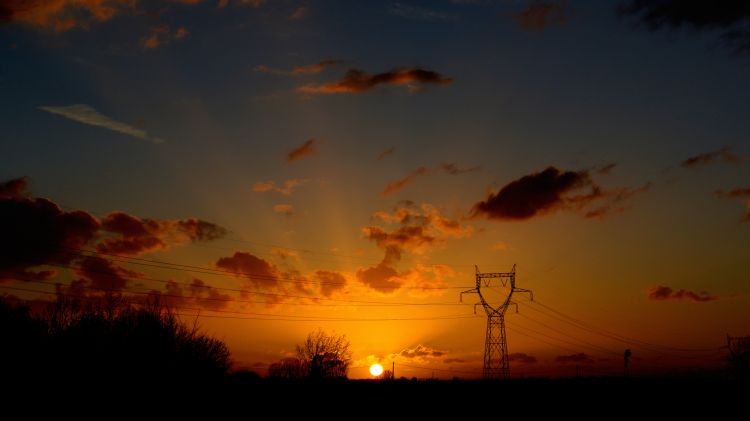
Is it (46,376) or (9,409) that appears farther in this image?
(46,376)

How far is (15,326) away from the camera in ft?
222

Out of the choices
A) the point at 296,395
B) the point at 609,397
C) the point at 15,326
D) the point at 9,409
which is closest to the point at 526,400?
the point at 609,397

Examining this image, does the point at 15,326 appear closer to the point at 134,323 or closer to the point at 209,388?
the point at 134,323

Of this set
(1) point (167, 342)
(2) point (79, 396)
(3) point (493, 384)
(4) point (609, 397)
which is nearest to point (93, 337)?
(1) point (167, 342)

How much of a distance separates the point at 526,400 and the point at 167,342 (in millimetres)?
36647

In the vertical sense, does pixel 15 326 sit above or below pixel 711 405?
above

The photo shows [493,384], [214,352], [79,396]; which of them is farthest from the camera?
[214,352]

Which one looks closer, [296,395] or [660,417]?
[660,417]

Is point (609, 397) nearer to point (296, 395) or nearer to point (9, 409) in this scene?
point (296, 395)

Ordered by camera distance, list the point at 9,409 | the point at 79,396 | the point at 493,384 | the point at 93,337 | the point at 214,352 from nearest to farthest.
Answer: the point at 9,409 < the point at 79,396 < the point at 93,337 < the point at 493,384 < the point at 214,352

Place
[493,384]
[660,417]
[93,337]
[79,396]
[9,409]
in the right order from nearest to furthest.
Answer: [660,417] → [9,409] → [79,396] → [93,337] → [493,384]

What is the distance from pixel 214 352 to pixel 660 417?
160 ft

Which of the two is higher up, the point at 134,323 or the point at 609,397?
the point at 134,323

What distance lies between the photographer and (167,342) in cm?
6994
